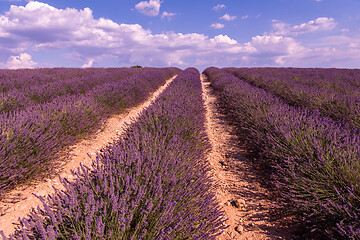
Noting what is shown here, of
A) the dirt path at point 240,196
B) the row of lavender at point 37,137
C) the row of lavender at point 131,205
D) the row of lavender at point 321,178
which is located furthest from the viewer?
the row of lavender at point 37,137

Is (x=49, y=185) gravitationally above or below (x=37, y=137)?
below

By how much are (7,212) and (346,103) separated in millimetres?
5955

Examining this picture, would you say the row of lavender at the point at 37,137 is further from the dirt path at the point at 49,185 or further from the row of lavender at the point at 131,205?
the row of lavender at the point at 131,205

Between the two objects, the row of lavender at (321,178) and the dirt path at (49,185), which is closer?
the row of lavender at (321,178)

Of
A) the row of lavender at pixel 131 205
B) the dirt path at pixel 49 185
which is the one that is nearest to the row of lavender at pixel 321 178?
the row of lavender at pixel 131 205

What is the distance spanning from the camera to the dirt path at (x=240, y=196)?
1838 mm

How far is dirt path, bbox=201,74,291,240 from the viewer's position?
1838 mm

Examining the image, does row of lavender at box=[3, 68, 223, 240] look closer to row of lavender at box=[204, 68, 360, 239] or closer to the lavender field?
the lavender field

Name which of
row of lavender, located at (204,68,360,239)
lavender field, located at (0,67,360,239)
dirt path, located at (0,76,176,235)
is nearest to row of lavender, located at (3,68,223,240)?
lavender field, located at (0,67,360,239)

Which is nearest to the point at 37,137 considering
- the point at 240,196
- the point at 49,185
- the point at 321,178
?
the point at 49,185

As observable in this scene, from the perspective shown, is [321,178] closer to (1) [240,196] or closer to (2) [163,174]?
(1) [240,196]

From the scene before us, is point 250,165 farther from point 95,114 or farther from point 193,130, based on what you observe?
point 95,114

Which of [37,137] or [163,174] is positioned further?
[37,137]

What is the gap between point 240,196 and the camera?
2383 millimetres
